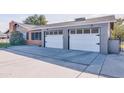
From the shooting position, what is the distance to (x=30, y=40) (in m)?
21.5

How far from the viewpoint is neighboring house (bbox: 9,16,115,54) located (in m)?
11.8

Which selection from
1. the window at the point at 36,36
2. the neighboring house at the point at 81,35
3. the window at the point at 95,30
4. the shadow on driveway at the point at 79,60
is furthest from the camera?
the window at the point at 36,36

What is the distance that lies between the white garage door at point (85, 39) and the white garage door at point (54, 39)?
5.14 feet

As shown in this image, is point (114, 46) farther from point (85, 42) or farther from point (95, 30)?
point (85, 42)

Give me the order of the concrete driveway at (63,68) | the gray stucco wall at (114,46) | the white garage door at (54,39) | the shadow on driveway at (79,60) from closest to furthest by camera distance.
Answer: the concrete driveway at (63,68) < the shadow on driveway at (79,60) < the gray stucco wall at (114,46) < the white garage door at (54,39)

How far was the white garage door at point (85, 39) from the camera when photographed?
483 inches

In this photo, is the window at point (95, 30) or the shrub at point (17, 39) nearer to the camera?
the window at point (95, 30)

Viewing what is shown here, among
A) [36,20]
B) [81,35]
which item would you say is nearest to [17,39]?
[81,35]

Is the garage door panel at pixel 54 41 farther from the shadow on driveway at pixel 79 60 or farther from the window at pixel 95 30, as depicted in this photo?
the shadow on driveway at pixel 79 60

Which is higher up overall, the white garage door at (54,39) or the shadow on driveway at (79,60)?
the white garage door at (54,39)

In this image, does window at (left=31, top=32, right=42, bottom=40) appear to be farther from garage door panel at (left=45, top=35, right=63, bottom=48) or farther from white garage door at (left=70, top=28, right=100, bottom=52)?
white garage door at (left=70, top=28, right=100, bottom=52)

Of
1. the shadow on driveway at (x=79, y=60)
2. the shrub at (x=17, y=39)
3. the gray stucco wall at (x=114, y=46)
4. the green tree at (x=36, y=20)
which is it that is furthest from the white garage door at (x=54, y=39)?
the green tree at (x=36, y=20)
